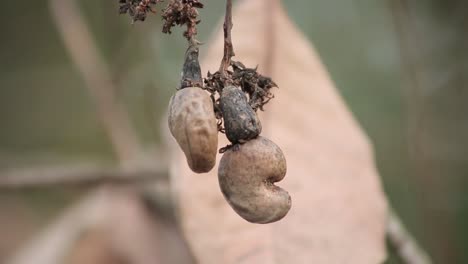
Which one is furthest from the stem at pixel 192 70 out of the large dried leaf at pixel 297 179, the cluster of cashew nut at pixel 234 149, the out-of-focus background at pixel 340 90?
the out-of-focus background at pixel 340 90

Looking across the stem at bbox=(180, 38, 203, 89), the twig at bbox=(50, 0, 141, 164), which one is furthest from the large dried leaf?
the twig at bbox=(50, 0, 141, 164)

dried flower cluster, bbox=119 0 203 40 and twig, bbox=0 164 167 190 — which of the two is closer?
dried flower cluster, bbox=119 0 203 40

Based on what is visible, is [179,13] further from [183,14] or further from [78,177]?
[78,177]

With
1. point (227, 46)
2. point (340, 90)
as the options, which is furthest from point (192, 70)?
point (340, 90)

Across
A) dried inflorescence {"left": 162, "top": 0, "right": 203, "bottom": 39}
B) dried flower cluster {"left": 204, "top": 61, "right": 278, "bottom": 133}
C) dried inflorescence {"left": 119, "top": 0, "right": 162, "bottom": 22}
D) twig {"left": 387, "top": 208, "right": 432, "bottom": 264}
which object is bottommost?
twig {"left": 387, "top": 208, "right": 432, "bottom": 264}

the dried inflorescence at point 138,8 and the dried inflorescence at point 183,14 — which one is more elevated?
the dried inflorescence at point 138,8

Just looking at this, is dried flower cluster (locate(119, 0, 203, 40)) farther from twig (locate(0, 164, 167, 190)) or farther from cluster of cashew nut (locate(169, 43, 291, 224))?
twig (locate(0, 164, 167, 190))

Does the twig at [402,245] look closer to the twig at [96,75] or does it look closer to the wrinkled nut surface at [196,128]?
the wrinkled nut surface at [196,128]
